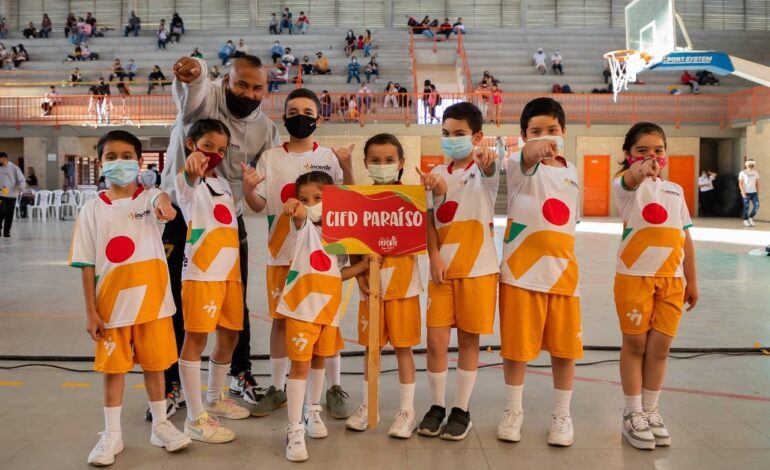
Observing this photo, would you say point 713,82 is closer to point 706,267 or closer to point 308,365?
point 706,267

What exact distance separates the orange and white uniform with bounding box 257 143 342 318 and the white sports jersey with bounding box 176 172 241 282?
8.6 inches

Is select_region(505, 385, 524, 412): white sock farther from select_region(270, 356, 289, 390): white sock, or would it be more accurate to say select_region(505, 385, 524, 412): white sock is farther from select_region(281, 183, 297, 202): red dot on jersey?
select_region(281, 183, 297, 202): red dot on jersey

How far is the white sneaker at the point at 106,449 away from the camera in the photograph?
2.98 metres

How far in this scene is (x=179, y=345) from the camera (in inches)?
150

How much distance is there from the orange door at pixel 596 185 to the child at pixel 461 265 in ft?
71.0

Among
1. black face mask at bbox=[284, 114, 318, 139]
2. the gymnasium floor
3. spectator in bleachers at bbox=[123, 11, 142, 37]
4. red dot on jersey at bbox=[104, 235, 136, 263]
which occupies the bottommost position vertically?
the gymnasium floor

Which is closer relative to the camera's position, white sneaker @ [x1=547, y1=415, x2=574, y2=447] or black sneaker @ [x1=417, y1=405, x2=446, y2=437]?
white sneaker @ [x1=547, y1=415, x2=574, y2=447]

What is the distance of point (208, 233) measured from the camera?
337cm

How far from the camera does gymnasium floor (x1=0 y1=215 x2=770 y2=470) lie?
307 cm

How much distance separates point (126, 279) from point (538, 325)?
1.97 m

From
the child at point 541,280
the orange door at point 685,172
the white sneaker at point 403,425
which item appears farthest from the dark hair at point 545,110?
the orange door at point 685,172

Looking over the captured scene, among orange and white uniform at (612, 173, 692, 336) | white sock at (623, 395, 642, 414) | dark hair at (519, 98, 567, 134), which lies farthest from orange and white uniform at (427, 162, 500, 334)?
white sock at (623, 395, 642, 414)

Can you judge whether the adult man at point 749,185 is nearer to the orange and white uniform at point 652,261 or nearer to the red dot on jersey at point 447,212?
the orange and white uniform at point 652,261

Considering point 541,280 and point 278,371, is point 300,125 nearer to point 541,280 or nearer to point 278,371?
point 278,371
